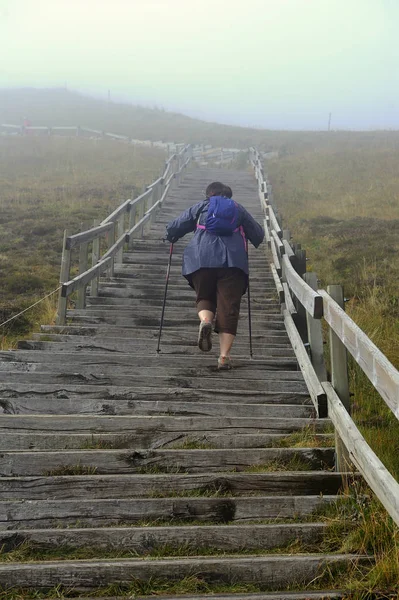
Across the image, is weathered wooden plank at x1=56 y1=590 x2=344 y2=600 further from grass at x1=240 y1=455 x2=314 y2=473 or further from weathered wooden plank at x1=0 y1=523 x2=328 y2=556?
grass at x1=240 y1=455 x2=314 y2=473

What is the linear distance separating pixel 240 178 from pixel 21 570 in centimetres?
2356

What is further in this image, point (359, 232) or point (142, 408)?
point (359, 232)

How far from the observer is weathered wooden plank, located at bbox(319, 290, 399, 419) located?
2.95 meters

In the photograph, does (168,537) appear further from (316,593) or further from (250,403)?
(250,403)

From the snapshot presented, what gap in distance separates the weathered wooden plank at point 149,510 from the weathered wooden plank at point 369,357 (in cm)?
87

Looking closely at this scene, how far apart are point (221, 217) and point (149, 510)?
3276 mm

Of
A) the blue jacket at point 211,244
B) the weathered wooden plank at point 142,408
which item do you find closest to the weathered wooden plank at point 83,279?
the blue jacket at point 211,244

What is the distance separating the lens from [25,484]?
159 inches

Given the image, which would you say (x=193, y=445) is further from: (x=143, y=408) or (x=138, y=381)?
(x=138, y=381)

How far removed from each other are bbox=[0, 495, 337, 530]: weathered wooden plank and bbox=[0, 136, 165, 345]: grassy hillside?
560cm

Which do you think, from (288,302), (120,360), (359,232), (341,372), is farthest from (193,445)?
(359,232)

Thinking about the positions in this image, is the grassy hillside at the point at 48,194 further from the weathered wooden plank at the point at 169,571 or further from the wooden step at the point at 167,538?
the weathered wooden plank at the point at 169,571

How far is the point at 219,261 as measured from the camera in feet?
21.0

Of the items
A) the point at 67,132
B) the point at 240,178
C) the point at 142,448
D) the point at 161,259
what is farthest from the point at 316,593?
the point at 67,132
